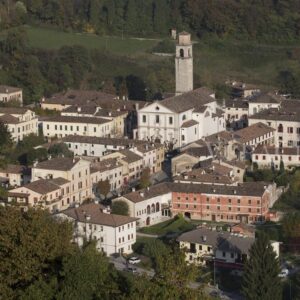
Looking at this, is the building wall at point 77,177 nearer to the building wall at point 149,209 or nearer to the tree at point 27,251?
the building wall at point 149,209

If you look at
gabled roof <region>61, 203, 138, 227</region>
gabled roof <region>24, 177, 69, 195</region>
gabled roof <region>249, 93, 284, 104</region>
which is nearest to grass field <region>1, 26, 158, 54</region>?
gabled roof <region>249, 93, 284, 104</region>

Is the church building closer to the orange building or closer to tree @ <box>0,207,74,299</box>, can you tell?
the orange building

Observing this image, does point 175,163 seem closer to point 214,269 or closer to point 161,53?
point 214,269

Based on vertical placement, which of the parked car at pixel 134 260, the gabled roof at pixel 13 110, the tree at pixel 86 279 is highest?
the tree at pixel 86 279

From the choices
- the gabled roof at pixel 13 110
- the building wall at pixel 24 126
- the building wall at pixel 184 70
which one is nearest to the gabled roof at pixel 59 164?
the building wall at pixel 24 126

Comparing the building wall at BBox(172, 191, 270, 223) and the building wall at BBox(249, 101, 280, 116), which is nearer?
the building wall at BBox(172, 191, 270, 223)
